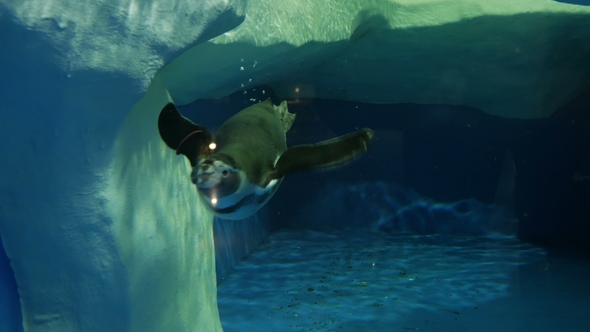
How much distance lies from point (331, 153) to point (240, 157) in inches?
13.7

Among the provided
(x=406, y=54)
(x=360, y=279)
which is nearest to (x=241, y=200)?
(x=360, y=279)

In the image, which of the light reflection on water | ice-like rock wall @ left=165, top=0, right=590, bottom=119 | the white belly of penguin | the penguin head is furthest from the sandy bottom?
the penguin head

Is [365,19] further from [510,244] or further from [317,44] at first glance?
[510,244]

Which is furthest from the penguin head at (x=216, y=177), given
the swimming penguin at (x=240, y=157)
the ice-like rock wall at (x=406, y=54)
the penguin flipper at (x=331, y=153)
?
the ice-like rock wall at (x=406, y=54)

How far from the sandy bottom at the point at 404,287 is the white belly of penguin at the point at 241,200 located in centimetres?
232

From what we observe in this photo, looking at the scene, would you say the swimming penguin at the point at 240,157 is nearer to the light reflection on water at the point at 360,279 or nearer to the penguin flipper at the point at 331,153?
the penguin flipper at the point at 331,153

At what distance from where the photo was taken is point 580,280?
5.20 metres

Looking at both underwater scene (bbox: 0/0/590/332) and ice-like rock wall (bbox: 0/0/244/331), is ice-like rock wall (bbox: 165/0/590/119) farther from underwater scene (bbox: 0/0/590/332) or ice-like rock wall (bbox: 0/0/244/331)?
ice-like rock wall (bbox: 0/0/244/331)

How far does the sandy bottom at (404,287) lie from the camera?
13.3 ft

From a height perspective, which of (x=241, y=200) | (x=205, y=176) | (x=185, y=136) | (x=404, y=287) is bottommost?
(x=404, y=287)

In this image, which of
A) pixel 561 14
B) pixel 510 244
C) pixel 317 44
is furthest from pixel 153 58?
pixel 510 244

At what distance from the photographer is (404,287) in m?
4.98

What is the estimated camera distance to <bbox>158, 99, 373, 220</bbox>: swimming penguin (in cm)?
163

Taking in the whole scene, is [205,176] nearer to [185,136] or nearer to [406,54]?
[185,136]
